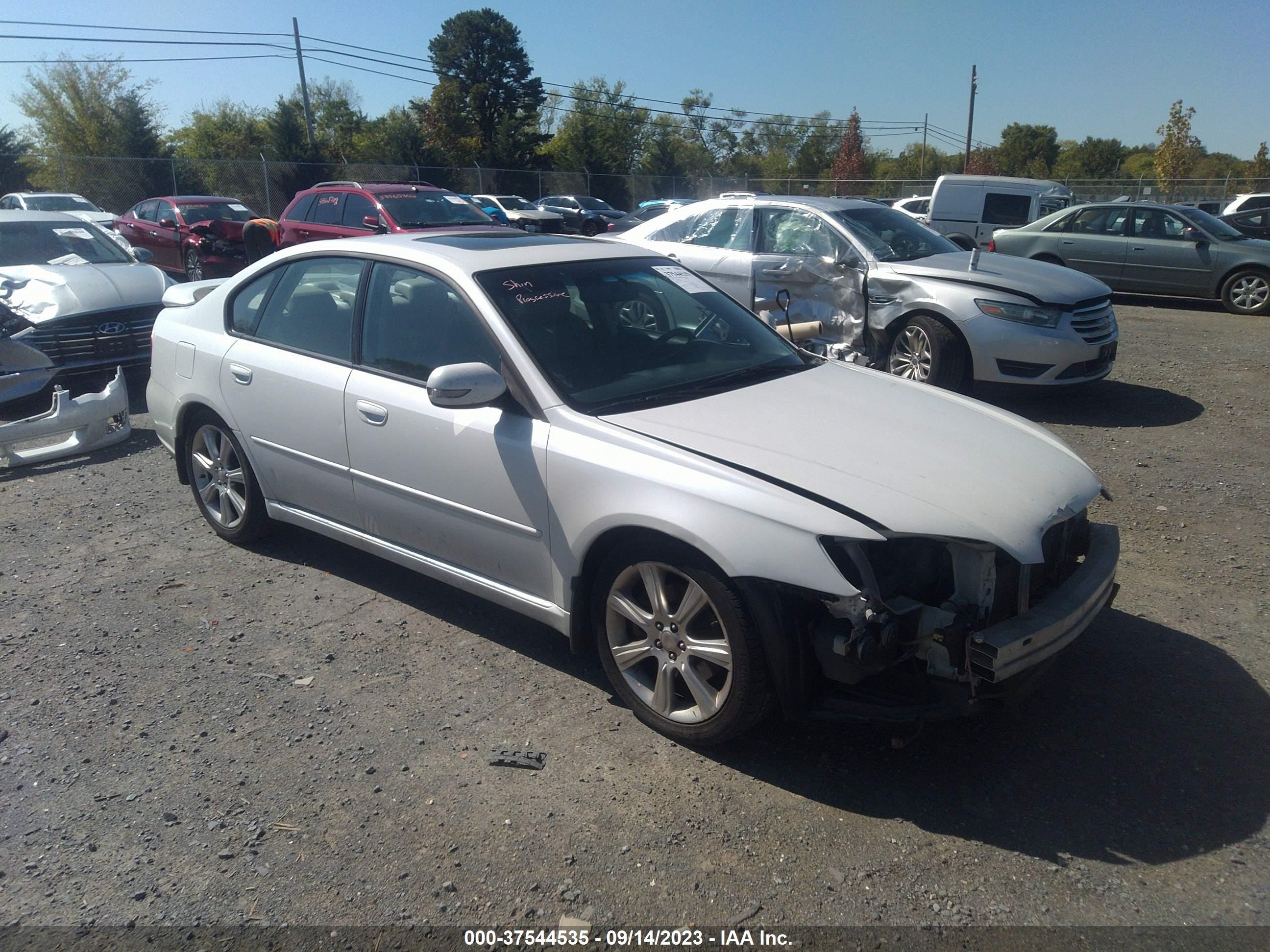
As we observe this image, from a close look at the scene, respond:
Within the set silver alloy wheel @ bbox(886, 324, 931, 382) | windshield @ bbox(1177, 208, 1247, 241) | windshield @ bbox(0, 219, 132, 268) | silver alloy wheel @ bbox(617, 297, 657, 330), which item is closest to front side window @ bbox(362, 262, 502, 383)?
silver alloy wheel @ bbox(617, 297, 657, 330)

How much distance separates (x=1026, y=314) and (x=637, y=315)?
15.0 ft

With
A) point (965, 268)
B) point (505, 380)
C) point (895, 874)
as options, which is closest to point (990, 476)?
point (895, 874)

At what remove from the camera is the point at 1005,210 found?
17.1m

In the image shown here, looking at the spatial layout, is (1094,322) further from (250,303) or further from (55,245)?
(55,245)

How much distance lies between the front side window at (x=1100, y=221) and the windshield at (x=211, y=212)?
1535 cm

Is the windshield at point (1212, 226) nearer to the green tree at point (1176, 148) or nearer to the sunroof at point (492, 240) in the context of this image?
the sunroof at point (492, 240)

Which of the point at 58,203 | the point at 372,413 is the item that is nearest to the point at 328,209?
the point at 372,413

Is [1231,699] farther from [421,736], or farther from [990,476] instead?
[421,736]

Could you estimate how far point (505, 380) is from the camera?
3568mm

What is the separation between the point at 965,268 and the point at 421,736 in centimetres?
639

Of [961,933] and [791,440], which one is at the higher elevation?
[791,440]

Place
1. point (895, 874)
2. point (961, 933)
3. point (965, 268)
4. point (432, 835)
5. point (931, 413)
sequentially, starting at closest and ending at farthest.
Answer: point (961, 933), point (895, 874), point (432, 835), point (931, 413), point (965, 268)

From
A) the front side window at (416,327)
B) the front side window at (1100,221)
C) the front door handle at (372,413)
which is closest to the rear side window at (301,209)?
the front side window at (416,327)

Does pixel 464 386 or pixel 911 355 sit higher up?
pixel 464 386
